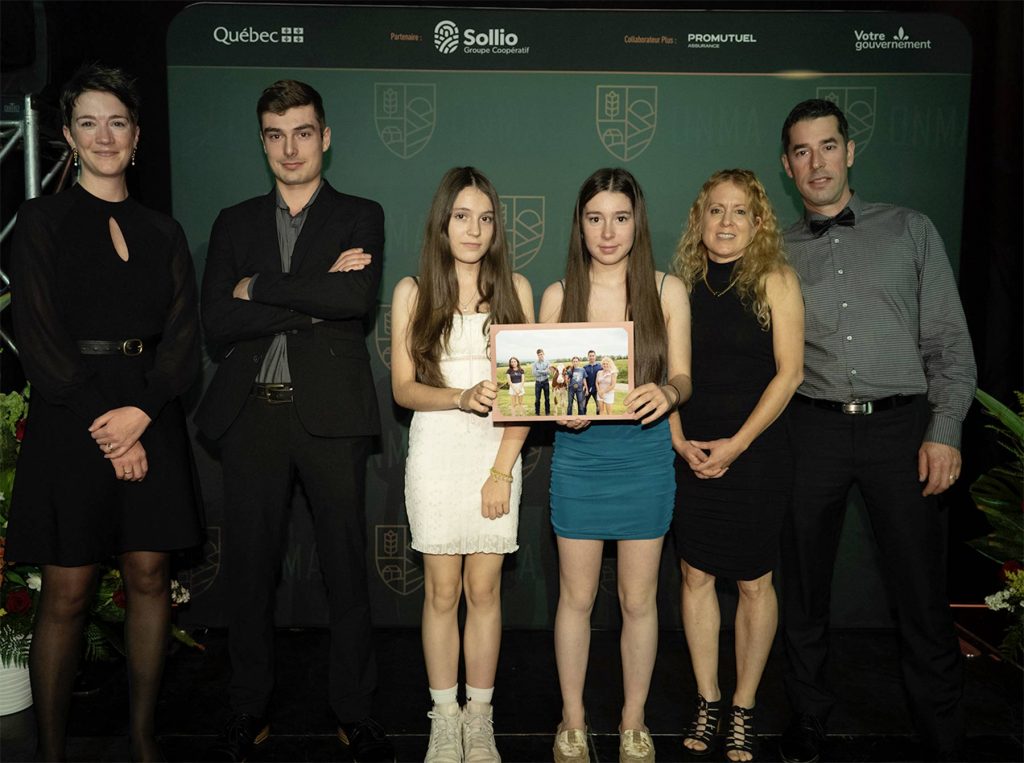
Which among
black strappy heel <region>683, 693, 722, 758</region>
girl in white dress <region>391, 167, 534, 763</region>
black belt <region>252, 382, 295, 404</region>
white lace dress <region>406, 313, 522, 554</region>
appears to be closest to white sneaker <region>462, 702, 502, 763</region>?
girl in white dress <region>391, 167, 534, 763</region>

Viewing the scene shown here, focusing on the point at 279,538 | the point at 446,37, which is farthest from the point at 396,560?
the point at 446,37

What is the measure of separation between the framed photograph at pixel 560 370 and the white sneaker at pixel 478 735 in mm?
1068

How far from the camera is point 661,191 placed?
13.9ft

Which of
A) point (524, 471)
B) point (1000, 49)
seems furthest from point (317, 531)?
point (1000, 49)

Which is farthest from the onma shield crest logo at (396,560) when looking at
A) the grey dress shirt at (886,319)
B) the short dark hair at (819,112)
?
the short dark hair at (819,112)

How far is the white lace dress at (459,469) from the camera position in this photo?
293cm

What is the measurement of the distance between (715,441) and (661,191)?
1657 millimetres

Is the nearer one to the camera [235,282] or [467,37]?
[235,282]

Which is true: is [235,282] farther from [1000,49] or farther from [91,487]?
[1000,49]

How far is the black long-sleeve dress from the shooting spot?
8.79 ft

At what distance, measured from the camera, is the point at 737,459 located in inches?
120

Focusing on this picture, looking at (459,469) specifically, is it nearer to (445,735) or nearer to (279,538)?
(279,538)

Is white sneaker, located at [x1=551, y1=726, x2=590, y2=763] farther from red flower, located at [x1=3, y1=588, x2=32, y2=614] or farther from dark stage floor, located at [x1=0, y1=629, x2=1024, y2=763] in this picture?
red flower, located at [x1=3, y1=588, x2=32, y2=614]

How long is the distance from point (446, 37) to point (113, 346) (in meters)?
2.22
